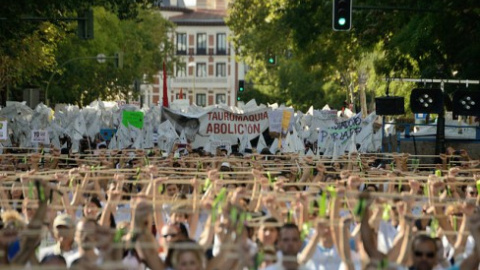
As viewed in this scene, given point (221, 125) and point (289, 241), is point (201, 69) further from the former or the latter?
point (289, 241)

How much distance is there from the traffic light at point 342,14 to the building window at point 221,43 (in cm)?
11417

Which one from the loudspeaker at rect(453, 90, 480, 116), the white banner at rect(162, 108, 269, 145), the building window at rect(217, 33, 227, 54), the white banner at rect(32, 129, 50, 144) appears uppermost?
the building window at rect(217, 33, 227, 54)

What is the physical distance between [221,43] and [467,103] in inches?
4426

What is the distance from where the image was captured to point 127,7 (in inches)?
1156

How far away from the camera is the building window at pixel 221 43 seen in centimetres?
13675

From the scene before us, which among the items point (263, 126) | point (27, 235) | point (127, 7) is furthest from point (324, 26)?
point (27, 235)

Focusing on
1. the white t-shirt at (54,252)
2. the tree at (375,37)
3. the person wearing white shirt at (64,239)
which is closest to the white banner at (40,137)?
the tree at (375,37)

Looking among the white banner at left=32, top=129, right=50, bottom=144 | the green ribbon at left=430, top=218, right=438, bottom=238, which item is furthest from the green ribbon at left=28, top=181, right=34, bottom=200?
the white banner at left=32, top=129, right=50, bottom=144

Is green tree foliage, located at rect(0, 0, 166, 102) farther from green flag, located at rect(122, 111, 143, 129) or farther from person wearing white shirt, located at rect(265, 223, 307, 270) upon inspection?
person wearing white shirt, located at rect(265, 223, 307, 270)

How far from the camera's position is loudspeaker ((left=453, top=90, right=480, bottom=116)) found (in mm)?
25281

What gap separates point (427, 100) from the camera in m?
25.7

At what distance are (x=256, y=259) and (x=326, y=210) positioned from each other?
128 inches

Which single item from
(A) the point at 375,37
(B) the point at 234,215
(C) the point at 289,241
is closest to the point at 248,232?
(C) the point at 289,241

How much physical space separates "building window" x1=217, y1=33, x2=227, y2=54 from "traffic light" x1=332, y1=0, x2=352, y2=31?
375 ft
